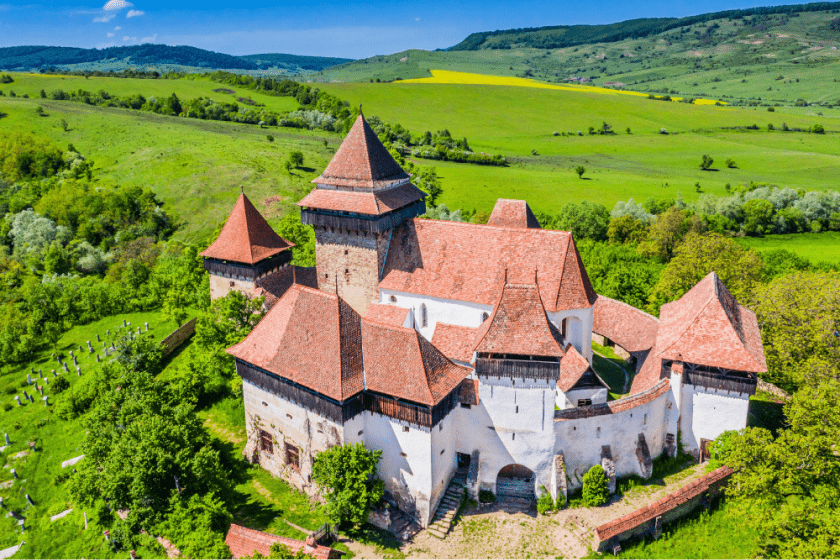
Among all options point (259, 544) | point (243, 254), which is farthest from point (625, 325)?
point (259, 544)

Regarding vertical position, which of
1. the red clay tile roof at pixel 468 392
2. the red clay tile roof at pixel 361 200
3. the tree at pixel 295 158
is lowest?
the red clay tile roof at pixel 468 392

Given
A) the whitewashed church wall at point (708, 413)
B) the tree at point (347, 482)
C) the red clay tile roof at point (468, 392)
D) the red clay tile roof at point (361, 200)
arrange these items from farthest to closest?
the red clay tile roof at point (361, 200) → the whitewashed church wall at point (708, 413) → the red clay tile roof at point (468, 392) → the tree at point (347, 482)

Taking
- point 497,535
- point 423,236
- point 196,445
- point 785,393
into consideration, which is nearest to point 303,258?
point 423,236

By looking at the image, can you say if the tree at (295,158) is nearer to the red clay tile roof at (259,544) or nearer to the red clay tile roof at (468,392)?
the red clay tile roof at (468,392)

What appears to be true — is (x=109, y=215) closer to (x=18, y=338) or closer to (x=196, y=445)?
(x=18, y=338)

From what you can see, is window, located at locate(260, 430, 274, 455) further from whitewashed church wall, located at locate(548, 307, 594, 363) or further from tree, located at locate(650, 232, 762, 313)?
tree, located at locate(650, 232, 762, 313)

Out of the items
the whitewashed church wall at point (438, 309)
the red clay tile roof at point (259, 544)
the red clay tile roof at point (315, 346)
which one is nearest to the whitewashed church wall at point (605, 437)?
the whitewashed church wall at point (438, 309)
